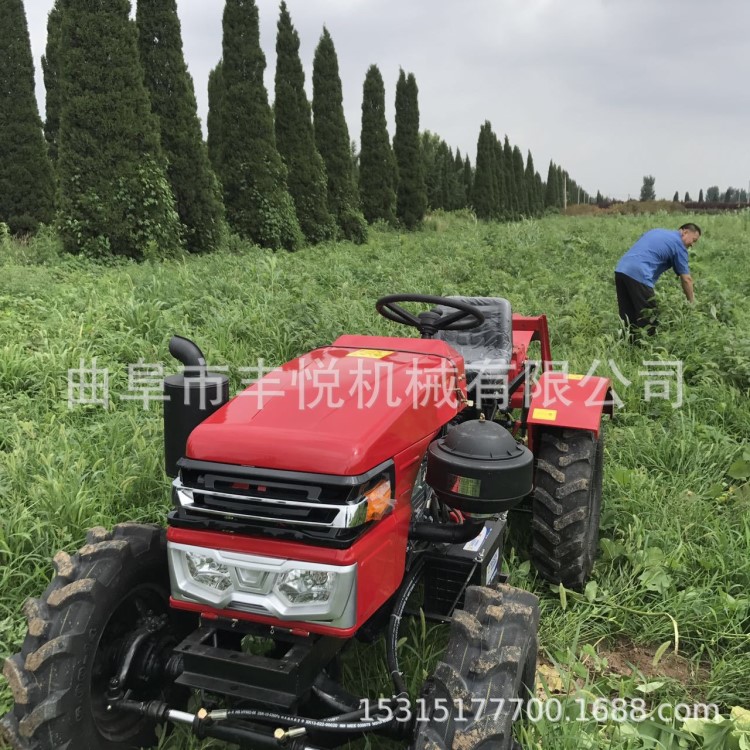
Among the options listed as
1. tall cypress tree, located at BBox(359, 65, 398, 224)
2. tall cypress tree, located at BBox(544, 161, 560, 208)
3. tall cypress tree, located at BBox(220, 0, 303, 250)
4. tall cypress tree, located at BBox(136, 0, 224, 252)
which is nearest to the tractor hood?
tall cypress tree, located at BBox(136, 0, 224, 252)

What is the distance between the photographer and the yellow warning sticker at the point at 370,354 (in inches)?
100

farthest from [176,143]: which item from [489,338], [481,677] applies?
[481,677]

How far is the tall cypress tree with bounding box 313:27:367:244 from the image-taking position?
17.0m

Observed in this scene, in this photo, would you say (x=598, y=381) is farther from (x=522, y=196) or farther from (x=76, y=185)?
(x=522, y=196)

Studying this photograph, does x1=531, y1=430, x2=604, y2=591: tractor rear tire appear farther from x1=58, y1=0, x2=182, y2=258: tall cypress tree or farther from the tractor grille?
x1=58, y1=0, x2=182, y2=258: tall cypress tree

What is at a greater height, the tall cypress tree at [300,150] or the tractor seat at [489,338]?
the tall cypress tree at [300,150]

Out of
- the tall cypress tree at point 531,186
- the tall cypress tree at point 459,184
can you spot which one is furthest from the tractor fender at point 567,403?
the tall cypress tree at point 531,186

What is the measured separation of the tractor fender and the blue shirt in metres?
3.69

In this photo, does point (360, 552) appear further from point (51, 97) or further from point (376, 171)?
point (376, 171)

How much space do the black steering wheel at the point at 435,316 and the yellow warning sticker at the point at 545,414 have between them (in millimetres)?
578

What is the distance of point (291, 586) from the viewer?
1794 millimetres

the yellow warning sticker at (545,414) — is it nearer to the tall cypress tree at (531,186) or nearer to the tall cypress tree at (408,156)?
the tall cypress tree at (408,156)

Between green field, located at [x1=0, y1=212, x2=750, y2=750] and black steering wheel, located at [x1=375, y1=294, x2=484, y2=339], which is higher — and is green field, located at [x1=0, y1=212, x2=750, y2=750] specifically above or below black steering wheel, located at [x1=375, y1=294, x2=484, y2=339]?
below

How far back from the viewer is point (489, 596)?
1969 millimetres
